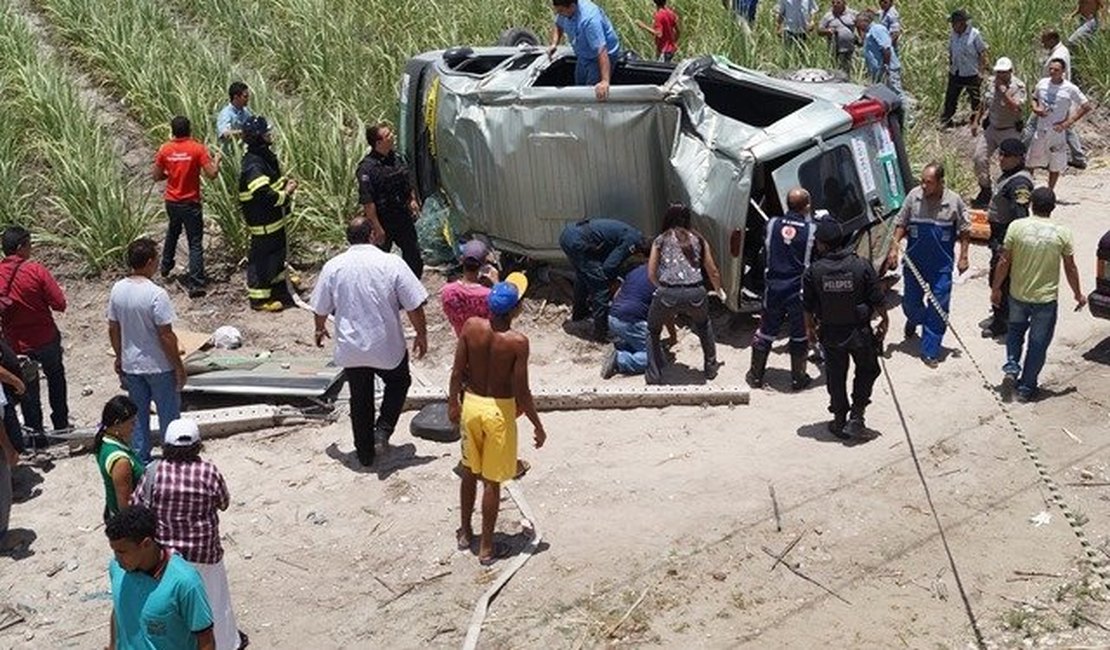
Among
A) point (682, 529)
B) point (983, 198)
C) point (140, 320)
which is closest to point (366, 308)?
point (140, 320)

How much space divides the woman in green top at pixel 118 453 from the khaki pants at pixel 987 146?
8.87 metres

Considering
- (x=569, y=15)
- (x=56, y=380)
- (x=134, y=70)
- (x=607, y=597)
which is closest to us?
(x=607, y=597)

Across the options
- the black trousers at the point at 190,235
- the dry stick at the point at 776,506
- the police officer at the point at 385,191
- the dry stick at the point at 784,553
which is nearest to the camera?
the dry stick at the point at 784,553

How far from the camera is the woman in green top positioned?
6793 millimetres

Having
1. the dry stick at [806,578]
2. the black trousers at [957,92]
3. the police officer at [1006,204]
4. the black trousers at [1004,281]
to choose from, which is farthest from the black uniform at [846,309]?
the black trousers at [957,92]

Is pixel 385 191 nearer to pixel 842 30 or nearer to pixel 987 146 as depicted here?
pixel 987 146

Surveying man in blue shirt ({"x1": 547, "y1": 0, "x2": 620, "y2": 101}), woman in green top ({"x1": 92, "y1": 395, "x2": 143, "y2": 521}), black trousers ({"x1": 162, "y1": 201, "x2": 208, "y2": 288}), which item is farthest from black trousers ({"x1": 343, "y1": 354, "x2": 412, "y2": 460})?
black trousers ({"x1": 162, "y1": 201, "x2": 208, "y2": 288})

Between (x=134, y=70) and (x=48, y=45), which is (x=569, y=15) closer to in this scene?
(x=134, y=70)

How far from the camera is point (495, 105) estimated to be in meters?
11.7

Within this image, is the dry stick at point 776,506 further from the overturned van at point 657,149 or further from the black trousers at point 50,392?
the black trousers at point 50,392

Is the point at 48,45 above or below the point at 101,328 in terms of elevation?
above

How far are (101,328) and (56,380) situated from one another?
204 cm

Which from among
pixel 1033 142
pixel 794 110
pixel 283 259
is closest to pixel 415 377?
pixel 283 259

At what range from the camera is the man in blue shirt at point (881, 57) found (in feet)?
50.7
